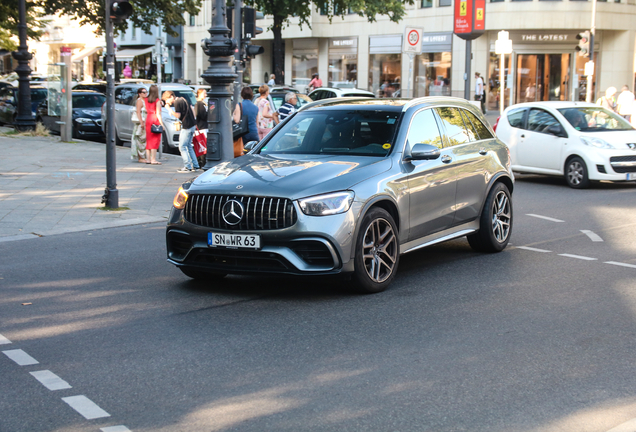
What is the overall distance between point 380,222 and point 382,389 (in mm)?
2599

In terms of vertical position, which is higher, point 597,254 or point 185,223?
point 185,223

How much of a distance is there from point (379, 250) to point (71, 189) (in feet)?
28.0

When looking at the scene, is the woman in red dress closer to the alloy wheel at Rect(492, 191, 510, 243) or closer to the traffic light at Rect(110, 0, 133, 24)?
the traffic light at Rect(110, 0, 133, 24)

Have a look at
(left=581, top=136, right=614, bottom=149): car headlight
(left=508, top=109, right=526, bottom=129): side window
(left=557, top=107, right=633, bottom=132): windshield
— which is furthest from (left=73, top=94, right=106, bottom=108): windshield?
(left=581, top=136, right=614, bottom=149): car headlight

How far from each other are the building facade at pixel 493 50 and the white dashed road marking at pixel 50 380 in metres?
37.4

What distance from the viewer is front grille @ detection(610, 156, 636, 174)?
50.9 ft

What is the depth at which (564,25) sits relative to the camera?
43.2m

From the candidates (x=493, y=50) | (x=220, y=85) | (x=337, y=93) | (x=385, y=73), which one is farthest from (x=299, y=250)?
(x=385, y=73)

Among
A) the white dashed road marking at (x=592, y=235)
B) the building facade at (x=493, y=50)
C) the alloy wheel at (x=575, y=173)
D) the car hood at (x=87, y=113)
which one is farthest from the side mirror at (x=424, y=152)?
the building facade at (x=493, y=50)

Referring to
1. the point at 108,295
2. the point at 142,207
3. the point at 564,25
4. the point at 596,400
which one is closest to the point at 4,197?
the point at 142,207

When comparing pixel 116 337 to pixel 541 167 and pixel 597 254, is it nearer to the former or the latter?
pixel 597 254

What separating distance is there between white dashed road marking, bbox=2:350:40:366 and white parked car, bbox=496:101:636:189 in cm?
1237

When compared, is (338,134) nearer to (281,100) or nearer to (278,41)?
(281,100)

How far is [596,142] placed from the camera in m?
15.7
